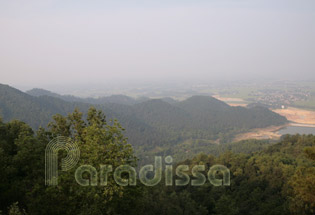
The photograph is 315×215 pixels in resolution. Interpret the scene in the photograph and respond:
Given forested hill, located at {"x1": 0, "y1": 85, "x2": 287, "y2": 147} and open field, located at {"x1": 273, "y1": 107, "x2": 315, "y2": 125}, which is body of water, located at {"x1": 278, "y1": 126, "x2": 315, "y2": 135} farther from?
forested hill, located at {"x1": 0, "y1": 85, "x2": 287, "y2": 147}

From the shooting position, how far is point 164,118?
144875 millimetres

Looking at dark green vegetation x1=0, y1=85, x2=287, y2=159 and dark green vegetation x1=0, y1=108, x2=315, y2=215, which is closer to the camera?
dark green vegetation x1=0, y1=108, x2=315, y2=215

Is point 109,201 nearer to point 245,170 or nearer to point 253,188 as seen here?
point 253,188

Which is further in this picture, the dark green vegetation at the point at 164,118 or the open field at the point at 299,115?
the open field at the point at 299,115

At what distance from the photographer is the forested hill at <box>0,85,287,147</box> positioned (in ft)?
321

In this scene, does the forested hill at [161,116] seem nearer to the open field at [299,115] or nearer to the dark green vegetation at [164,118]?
the dark green vegetation at [164,118]

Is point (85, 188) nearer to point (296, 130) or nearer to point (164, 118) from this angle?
point (296, 130)

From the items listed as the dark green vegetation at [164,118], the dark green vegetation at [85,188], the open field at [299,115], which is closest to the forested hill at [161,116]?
the dark green vegetation at [164,118]

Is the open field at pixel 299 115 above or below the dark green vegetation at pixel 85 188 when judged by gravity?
below

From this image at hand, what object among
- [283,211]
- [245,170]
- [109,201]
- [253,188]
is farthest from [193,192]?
[109,201]

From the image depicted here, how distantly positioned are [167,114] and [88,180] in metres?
136

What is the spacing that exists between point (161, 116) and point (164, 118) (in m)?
3.30

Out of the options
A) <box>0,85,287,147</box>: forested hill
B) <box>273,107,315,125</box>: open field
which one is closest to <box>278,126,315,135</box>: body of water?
<box>273,107,315,125</box>: open field

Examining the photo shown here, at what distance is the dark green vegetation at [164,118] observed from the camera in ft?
315
